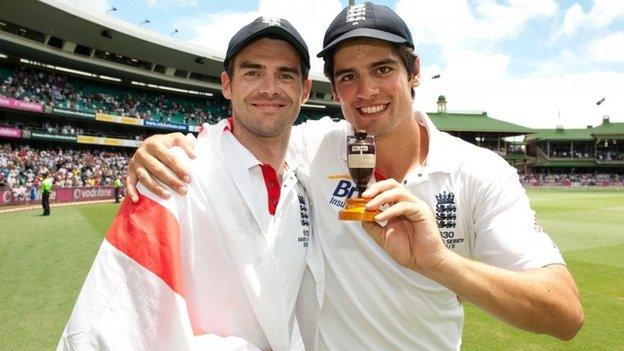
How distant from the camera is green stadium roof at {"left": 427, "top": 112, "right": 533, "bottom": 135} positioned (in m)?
72.9

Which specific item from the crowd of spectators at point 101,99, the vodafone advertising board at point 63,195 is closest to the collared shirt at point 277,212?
the vodafone advertising board at point 63,195

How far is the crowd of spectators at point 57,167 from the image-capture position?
2911 centimetres

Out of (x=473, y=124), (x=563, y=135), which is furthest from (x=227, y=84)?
(x=563, y=135)

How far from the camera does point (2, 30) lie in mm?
32906

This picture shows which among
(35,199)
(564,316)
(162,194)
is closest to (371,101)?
(162,194)

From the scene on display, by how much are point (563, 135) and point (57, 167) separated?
7926cm

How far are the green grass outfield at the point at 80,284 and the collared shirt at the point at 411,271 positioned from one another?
337 cm

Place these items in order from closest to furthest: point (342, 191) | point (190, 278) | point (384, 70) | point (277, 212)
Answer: point (190, 278)
point (277, 212)
point (384, 70)
point (342, 191)

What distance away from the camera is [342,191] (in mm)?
2738

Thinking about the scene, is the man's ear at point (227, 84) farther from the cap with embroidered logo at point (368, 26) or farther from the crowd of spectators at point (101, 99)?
the crowd of spectators at point (101, 99)

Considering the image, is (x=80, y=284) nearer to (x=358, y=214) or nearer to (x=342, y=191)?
(x=342, y=191)

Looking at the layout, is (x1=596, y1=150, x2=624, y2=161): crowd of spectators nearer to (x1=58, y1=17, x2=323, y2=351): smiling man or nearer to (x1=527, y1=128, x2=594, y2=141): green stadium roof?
(x1=527, y1=128, x2=594, y2=141): green stadium roof

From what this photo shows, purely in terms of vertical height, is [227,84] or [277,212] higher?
[227,84]

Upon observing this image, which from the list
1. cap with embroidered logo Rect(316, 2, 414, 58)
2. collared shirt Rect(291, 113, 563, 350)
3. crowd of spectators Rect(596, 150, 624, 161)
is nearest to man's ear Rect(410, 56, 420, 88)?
cap with embroidered logo Rect(316, 2, 414, 58)
